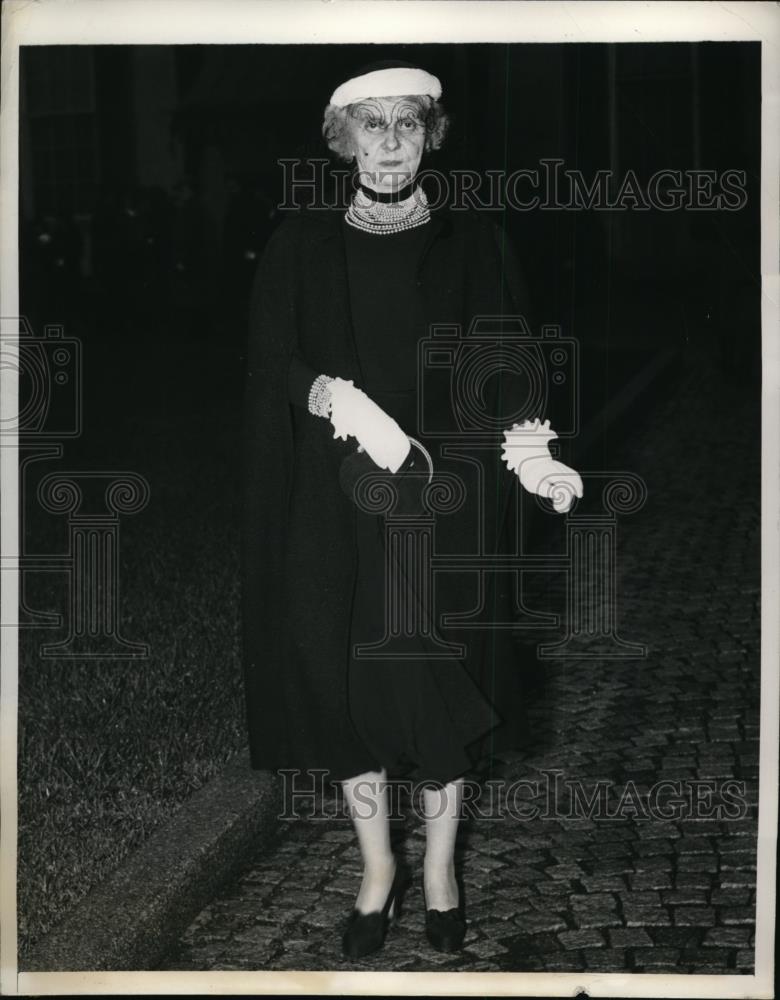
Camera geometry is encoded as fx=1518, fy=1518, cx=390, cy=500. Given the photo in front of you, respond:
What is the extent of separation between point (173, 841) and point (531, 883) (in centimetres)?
103

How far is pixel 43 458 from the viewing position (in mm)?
10031

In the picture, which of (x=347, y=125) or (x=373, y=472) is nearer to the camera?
(x=347, y=125)

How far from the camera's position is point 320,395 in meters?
3.53

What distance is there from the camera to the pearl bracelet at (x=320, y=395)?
3.52m

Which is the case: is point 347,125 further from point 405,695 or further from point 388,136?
point 405,695

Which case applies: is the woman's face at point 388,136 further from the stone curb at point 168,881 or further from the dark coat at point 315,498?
the stone curb at point 168,881

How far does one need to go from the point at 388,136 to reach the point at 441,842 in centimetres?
175

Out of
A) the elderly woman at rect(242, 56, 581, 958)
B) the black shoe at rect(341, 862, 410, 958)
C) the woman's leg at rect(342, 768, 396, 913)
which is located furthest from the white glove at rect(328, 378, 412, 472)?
the black shoe at rect(341, 862, 410, 958)

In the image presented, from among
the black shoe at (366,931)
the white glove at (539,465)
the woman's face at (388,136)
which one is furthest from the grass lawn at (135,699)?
the woman's face at (388,136)

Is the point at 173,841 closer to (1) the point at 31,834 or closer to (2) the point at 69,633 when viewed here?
(1) the point at 31,834

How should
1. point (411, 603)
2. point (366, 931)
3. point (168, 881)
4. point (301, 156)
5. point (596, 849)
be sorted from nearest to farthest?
point (301, 156) < point (411, 603) < point (366, 931) < point (168, 881) < point (596, 849)

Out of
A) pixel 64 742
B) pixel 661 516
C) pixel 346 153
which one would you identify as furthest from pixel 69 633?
pixel 661 516

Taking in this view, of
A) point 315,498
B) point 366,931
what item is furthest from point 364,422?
point 366,931

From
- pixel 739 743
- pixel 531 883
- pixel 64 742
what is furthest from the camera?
pixel 739 743
